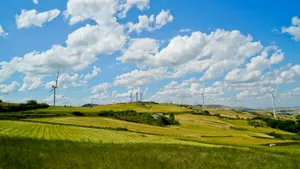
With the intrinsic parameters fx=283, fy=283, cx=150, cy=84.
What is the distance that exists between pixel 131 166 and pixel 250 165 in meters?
8.55

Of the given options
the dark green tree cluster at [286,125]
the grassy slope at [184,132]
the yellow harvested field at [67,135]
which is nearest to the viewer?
the yellow harvested field at [67,135]

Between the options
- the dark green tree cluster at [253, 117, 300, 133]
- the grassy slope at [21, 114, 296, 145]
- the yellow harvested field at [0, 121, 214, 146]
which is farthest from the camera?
the dark green tree cluster at [253, 117, 300, 133]

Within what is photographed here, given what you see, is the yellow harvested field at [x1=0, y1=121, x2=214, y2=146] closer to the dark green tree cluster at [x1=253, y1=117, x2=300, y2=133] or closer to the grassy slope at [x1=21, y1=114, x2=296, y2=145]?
the grassy slope at [x1=21, y1=114, x2=296, y2=145]

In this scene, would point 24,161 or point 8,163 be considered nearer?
point 8,163

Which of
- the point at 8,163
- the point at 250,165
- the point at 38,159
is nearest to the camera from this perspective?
the point at 8,163

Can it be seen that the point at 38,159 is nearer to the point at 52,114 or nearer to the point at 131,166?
the point at 131,166

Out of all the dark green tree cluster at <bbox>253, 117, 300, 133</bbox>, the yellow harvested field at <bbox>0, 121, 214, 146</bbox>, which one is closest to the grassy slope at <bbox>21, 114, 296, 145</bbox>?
the yellow harvested field at <bbox>0, 121, 214, 146</bbox>

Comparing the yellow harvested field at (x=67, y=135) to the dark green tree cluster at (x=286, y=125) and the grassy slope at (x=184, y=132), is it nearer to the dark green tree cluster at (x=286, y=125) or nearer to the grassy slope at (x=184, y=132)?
the grassy slope at (x=184, y=132)

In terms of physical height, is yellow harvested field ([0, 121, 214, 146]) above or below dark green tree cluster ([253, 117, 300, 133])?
above

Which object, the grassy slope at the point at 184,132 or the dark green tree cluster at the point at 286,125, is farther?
the dark green tree cluster at the point at 286,125

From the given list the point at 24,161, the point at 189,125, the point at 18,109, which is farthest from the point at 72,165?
the point at 189,125

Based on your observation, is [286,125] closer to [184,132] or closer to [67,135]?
[184,132]

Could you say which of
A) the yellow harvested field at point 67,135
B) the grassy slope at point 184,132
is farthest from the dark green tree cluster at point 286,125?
the yellow harvested field at point 67,135

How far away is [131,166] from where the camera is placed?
48.8ft
